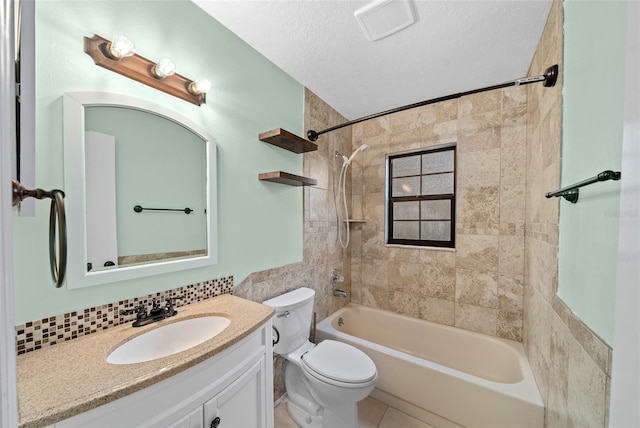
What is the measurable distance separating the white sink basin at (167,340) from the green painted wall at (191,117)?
0.66ft

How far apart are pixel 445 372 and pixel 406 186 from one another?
1656 millimetres

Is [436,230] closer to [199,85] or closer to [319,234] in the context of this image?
[319,234]

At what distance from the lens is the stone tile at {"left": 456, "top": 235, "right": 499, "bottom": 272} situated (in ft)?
6.31

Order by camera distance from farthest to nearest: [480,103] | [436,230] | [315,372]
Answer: [436,230] < [480,103] < [315,372]

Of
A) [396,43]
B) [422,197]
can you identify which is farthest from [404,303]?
[396,43]

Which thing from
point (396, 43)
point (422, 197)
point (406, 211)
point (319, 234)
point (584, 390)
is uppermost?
point (396, 43)

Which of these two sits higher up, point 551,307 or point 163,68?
point 163,68

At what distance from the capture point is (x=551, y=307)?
111 centimetres

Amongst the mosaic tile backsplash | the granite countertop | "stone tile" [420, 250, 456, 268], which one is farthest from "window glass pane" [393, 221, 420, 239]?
the mosaic tile backsplash

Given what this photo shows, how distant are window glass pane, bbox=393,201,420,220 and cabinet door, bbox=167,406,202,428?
224cm

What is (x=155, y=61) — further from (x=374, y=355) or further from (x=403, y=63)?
(x=374, y=355)

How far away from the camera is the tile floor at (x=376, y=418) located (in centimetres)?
158

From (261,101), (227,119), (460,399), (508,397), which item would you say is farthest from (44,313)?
(508,397)

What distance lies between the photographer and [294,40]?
1490mm
